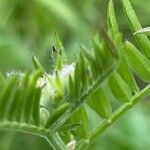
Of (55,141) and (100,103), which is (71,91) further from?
(100,103)

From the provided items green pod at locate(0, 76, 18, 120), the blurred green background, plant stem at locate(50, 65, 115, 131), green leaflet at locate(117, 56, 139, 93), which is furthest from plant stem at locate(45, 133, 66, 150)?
the blurred green background

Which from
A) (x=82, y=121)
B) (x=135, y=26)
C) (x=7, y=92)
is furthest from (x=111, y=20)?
(x=7, y=92)

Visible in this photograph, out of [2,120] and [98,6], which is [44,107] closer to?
[2,120]

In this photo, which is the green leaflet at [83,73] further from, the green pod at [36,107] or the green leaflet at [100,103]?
the green leaflet at [100,103]

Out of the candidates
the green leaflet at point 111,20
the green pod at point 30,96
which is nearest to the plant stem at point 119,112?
the green leaflet at point 111,20

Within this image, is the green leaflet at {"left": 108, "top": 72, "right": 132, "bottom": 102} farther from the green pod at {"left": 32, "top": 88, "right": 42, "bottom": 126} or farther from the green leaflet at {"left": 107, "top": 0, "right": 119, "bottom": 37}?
the green pod at {"left": 32, "top": 88, "right": 42, "bottom": 126}

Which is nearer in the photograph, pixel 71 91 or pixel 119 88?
pixel 71 91

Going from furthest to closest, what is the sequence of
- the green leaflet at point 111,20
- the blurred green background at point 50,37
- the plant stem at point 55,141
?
the blurred green background at point 50,37 → the green leaflet at point 111,20 → the plant stem at point 55,141
